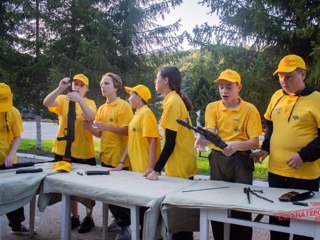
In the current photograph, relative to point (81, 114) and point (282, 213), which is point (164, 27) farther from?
point (282, 213)

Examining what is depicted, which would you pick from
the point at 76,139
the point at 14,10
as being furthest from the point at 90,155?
the point at 14,10

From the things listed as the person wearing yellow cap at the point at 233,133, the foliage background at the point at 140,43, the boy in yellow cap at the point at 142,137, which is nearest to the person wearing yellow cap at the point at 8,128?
the boy in yellow cap at the point at 142,137

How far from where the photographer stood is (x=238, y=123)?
9.89 feet

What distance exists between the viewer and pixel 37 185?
121 inches

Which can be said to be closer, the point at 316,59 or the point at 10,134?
the point at 10,134

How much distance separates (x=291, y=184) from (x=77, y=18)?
9.35 metres

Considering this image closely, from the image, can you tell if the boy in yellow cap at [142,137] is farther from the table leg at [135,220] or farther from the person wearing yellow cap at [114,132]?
the table leg at [135,220]

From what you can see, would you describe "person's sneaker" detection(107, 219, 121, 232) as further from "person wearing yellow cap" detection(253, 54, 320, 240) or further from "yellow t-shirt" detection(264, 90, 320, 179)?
"yellow t-shirt" detection(264, 90, 320, 179)

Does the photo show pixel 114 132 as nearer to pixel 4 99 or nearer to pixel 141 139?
pixel 141 139

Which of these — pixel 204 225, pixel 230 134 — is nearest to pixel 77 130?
pixel 230 134

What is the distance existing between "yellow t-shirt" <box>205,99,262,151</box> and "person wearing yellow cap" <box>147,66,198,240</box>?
29 cm

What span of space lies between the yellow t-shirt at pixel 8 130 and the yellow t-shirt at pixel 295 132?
2784mm

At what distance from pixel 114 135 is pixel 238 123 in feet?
4.95

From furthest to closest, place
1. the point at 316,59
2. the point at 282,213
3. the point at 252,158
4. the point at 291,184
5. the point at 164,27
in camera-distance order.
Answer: the point at 164,27
the point at 316,59
the point at 252,158
the point at 291,184
the point at 282,213
